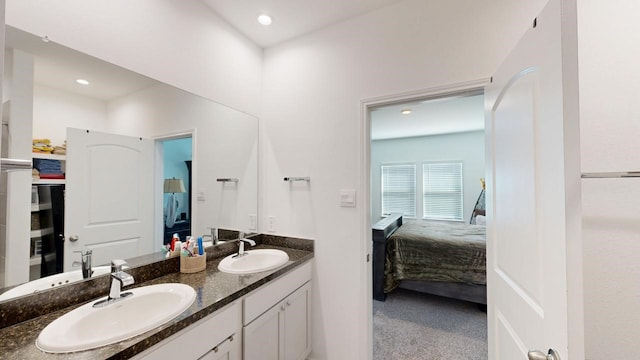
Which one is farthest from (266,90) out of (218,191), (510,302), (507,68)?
(510,302)

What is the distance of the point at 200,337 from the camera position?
1.10 meters

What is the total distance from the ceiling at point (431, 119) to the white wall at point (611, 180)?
1.98 meters

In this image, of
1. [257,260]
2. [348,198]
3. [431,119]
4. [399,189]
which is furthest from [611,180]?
[399,189]

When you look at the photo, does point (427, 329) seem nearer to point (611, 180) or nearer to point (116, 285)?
point (611, 180)

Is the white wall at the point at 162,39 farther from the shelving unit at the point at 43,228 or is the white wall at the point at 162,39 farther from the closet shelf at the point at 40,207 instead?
the closet shelf at the point at 40,207

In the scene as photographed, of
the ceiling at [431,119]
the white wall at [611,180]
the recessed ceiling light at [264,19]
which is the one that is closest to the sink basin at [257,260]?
the white wall at [611,180]

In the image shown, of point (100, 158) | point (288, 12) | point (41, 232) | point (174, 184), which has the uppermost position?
point (288, 12)

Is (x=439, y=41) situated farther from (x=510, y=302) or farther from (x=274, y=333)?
(x=274, y=333)

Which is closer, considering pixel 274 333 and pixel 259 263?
pixel 274 333

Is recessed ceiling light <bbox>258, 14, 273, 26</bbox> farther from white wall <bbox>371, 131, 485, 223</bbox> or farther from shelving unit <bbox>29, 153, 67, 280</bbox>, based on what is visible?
white wall <bbox>371, 131, 485, 223</bbox>

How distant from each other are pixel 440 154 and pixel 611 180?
4.91 meters

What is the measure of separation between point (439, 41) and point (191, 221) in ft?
6.49

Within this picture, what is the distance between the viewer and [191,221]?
176 centimetres

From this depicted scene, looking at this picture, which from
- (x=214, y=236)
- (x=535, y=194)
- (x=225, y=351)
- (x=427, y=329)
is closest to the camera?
(x=535, y=194)
